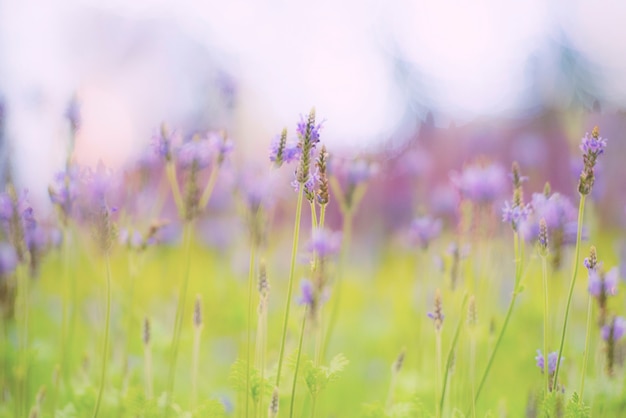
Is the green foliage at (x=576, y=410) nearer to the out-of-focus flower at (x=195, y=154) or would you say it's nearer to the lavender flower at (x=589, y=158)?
the lavender flower at (x=589, y=158)

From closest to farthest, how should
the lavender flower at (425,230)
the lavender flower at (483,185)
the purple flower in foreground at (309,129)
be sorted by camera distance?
1. the purple flower in foreground at (309,129)
2. the lavender flower at (483,185)
3. the lavender flower at (425,230)

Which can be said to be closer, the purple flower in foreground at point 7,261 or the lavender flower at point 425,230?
the purple flower in foreground at point 7,261

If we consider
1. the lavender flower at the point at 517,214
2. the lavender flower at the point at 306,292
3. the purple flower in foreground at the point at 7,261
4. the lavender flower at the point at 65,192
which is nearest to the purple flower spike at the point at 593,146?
the lavender flower at the point at 517,214

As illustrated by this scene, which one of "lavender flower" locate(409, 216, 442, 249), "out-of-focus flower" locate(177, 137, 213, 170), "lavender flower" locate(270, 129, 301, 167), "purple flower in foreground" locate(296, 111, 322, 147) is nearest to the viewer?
"purple flower in foreground" locate(296, 111, 322, 147)

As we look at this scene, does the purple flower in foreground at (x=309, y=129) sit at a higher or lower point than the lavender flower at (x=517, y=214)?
higher

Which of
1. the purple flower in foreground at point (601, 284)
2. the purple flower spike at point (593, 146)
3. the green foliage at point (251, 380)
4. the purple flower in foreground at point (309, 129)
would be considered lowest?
the green foliage at point (251, 380)

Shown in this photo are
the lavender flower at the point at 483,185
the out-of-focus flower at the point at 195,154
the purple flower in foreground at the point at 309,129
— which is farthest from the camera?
the lavender flower at the point at 483,185

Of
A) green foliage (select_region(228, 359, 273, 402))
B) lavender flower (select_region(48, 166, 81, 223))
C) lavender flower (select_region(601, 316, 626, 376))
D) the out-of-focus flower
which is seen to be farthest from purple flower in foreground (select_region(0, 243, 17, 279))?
lavender flower (select_region(601, 316, 626, 376))

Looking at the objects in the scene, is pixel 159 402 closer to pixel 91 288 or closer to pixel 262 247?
pixel 262 247

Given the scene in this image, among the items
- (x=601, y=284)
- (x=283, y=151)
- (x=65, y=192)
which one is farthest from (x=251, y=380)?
(x=601, y=284)

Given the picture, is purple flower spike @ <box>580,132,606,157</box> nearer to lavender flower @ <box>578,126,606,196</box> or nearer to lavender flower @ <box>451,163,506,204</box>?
lavender flower @ <box>578,126,606,196</box>

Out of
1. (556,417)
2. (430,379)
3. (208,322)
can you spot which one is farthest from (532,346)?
(208,322)

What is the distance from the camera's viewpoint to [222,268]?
4238 millimetres

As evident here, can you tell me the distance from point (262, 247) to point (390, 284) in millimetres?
2559
